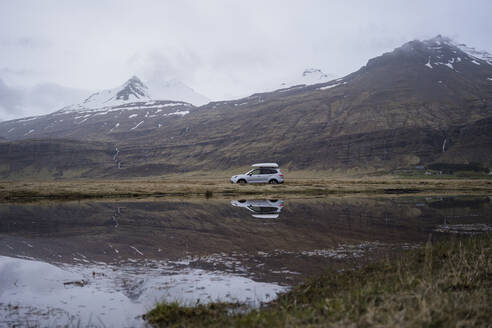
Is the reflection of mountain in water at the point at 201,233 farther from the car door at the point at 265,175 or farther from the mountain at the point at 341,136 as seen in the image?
the mountain at the point at 341,136

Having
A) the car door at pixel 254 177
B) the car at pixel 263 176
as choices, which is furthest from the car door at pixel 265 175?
the car door at pixel 254 177

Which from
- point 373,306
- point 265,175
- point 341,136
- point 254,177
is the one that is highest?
point 341,136

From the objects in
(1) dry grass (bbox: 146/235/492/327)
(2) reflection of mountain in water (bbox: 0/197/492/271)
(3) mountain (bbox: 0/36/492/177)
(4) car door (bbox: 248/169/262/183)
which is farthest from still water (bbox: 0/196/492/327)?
(3) mountain (bbox: 0/36/492/177)

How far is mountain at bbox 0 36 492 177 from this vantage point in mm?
125188

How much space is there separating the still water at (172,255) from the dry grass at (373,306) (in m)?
0.79

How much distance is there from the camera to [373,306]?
5898 millimetres

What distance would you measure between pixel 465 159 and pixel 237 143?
87.7 meters

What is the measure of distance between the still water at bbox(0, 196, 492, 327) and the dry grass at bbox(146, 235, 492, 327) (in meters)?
0.79

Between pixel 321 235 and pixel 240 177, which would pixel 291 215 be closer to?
Answer: pixel 321 235

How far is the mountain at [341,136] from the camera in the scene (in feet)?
411

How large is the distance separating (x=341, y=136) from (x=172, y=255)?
135 metres

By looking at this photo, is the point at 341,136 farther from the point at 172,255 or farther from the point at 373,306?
the point at 373,306

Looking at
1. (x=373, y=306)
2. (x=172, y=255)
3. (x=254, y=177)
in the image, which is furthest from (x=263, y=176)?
(x=373, y=306)

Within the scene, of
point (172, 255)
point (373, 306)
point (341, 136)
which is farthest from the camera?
point (341, 136)
